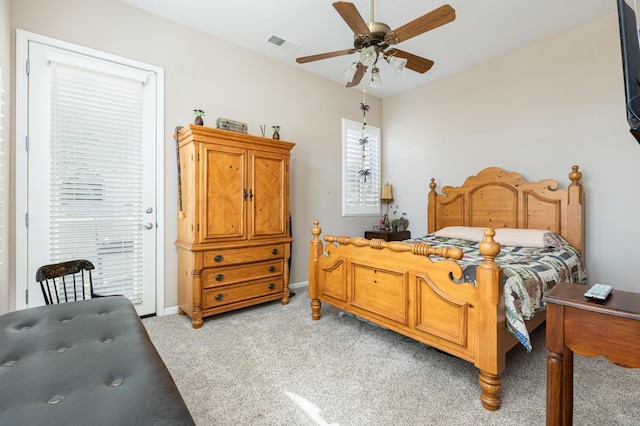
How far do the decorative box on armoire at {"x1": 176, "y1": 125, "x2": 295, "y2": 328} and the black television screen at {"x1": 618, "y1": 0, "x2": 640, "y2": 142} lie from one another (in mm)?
2613

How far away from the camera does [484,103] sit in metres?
3.80

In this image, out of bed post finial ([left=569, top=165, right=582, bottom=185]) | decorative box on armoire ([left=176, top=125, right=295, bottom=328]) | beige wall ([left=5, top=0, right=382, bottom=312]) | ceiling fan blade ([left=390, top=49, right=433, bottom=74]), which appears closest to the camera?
ceiling fan blade ([left=390, top=49, right=433, bottom=74])

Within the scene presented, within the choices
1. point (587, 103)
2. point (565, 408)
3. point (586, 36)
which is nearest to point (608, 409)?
point (565, 408)

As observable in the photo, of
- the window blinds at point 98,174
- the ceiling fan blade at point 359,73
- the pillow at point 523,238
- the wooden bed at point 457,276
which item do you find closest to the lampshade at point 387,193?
the wooden bed at point 457,276

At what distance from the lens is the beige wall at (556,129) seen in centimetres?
285

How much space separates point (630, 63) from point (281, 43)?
10.1 feet

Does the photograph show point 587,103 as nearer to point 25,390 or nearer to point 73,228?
point 25,390

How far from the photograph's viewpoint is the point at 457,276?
179cm

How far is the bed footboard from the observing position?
5.32 feet

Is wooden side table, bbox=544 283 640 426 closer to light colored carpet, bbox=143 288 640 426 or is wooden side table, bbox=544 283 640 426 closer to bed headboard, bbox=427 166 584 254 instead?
light colored carpet, bbox=143 288 640 426

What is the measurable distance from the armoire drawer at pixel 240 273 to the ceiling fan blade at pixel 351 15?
2284 mm

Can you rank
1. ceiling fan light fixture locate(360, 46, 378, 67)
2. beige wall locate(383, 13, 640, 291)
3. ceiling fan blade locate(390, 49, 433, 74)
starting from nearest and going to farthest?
ceiling fan light fixture locate(360, 46, 378, 67) < ceiling fan blade locate(390, 49, 433, 74) < beige wall locate(383, 13, 640, 291)

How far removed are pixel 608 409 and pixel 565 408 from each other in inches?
28.1

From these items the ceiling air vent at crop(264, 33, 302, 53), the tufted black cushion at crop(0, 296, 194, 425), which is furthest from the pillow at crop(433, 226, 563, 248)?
the tufted black cushion at crop(0, 296, 194, 425)
